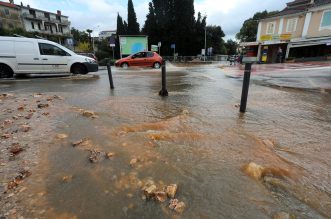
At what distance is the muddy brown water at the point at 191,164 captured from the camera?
1800mm

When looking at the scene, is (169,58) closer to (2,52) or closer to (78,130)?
(2,52)

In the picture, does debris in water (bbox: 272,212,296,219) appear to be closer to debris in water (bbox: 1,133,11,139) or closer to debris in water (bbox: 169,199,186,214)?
debris in water (bbox: 169,199,186,214)

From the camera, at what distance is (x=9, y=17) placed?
5162 centimetres

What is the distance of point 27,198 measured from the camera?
1845mm

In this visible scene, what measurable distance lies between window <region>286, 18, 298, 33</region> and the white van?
2645 cm

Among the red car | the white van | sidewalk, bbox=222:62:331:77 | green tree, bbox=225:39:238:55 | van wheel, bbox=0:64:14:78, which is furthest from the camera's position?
green tree, bbox=225:39:238:55

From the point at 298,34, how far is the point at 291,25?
59.3 inches

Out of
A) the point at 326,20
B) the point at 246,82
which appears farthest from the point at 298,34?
the point at 246,82

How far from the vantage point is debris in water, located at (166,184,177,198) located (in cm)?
191

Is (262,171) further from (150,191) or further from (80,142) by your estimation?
(80,142)

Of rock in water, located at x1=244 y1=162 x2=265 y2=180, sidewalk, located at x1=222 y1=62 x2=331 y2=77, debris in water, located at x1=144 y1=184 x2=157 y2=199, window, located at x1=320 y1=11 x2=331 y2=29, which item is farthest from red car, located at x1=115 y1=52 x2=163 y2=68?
window, located at x1=320 y1=11 x2=331 y2=29

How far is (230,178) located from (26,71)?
10.7m

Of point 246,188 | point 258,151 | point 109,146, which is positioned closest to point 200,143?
point 258,151

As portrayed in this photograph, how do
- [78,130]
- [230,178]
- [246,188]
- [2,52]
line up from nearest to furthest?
[246,188]
[230,178]
[78,130]
[2,52]
